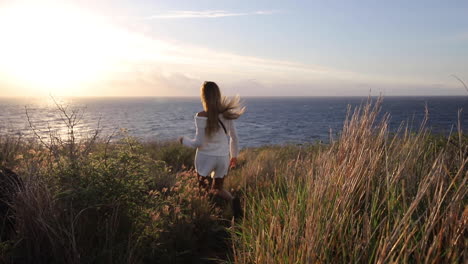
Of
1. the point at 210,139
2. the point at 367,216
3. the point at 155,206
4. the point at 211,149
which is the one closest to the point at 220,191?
the point at 211,149

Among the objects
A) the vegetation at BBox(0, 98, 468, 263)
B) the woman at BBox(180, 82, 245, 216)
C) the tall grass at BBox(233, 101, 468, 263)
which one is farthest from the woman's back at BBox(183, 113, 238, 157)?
the tall grass at BBox(233, 101, 468, 263)

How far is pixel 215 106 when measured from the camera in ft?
17.3

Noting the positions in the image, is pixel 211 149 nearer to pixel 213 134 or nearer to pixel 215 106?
pixel 213 134

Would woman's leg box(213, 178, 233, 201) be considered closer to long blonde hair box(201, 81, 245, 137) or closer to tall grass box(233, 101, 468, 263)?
long blonde hair box(201, 81, 245, 137)

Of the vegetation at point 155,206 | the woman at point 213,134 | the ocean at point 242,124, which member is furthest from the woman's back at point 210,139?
the vegetation at point 155,206

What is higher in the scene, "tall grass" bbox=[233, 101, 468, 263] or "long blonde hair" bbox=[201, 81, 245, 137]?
"long blonde hair" bbox=[201, 81, 245, 137]

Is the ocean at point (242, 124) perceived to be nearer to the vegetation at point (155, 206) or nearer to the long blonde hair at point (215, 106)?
the long blonde hair at point (215, 106)

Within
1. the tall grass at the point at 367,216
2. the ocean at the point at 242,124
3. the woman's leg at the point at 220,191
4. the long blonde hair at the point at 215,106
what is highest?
the long blonde hair at the point at 215,106

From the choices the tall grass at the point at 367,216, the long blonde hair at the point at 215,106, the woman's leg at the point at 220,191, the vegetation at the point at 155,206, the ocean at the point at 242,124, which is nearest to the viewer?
the tall grass at the point at 367,216

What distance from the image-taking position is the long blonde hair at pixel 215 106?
206 inches

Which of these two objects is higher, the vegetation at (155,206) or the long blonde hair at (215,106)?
the long blonde hair at (215,106)

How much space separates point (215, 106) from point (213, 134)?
44 centimetres

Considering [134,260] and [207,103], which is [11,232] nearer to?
[134,260]

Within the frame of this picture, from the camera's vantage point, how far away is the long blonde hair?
5.23 m
